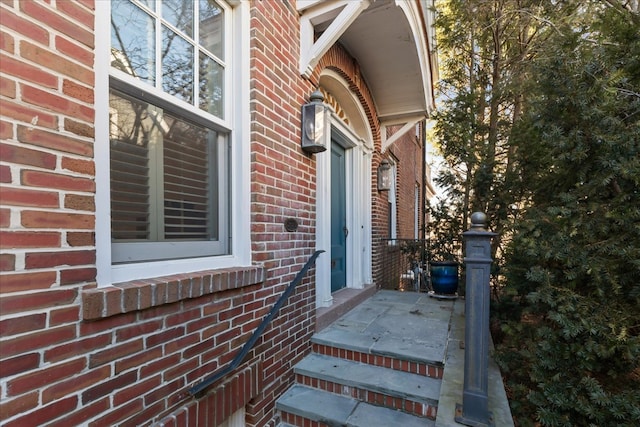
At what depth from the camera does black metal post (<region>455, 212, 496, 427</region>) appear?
185cm

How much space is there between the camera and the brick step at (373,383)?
2.21 m

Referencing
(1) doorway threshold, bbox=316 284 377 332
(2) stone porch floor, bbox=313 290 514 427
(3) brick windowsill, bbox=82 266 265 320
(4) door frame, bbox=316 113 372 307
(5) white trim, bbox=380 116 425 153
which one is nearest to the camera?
(3) brick windowsill, bbox=82 266 265 320

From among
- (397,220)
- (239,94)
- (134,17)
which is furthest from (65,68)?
(397,220)

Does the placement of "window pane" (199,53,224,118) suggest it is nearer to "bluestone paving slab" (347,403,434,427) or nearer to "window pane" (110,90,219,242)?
"window pane" (110,90,219,242)

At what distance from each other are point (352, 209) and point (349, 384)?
8.33 feet

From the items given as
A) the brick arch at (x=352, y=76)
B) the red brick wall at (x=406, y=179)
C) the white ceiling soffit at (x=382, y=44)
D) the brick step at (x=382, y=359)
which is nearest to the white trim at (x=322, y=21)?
the white ceiling soffit at (x=382, y=44)

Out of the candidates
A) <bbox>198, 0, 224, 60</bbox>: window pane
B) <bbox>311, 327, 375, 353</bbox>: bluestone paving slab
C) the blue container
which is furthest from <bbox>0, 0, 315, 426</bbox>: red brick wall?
the blue container

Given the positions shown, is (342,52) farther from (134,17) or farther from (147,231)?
(147,231)

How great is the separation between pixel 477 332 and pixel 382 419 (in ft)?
3.06

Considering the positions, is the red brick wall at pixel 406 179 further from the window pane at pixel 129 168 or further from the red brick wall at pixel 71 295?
the red brick wall at pixel 71 295

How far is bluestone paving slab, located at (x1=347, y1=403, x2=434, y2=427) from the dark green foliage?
30.8 inches

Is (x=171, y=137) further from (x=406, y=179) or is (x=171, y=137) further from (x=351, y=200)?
(x=406, y=179)

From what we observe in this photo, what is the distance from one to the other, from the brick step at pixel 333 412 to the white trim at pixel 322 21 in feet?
8.75

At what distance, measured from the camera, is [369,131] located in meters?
4.80
